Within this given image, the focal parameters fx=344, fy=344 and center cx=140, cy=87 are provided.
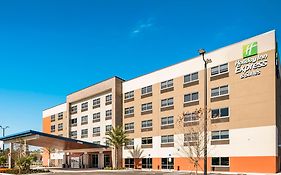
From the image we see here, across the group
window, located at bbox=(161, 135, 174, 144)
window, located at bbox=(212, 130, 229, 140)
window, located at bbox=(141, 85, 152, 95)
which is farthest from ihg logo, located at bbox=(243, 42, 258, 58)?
window, located at bbox=(141, 85, 152, 95)

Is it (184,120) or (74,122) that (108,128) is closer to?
(74,122)

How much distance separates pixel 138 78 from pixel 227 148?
21987 millimetres

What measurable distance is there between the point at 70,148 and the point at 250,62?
4305cm

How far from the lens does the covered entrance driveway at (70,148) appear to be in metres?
54.0

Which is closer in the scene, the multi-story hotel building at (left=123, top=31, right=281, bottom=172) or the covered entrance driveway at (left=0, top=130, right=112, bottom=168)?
the multi-story hotel building at (left=123, top=31, right=281, bottom=172)

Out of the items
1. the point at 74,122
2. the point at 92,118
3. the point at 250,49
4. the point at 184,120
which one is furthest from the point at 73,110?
the point at 250,49

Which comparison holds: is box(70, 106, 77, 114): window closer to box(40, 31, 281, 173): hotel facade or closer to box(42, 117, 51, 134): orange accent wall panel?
box(40, 31, 281, 173): hotel facade

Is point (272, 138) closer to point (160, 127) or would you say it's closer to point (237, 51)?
point (237, 51)

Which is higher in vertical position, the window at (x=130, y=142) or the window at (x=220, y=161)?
the window at (x=130, y=142)

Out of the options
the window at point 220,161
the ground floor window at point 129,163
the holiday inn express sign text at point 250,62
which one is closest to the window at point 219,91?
the holiday inn express sign text at point 250,62

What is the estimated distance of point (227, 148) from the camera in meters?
44.2

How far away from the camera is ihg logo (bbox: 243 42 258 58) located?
42.6 m

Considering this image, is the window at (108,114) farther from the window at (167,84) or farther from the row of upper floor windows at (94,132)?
the window at (167,84)

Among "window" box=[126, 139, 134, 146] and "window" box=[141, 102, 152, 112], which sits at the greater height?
"window" box=[141, 102, 152, 112]
